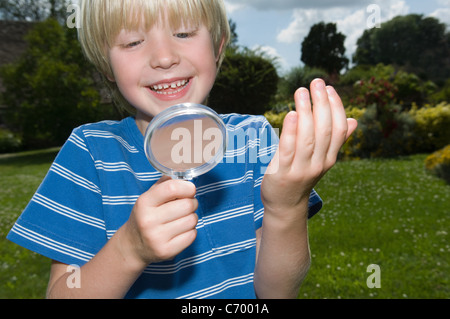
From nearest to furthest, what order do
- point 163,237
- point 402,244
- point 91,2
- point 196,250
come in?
Result: point 163,237 → point 91,2 → point 196,250 → point 402,244

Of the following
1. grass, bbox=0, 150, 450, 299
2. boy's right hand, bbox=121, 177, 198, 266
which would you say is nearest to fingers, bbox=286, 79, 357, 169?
boy's right hand, bbox=121, 177, 198, 266

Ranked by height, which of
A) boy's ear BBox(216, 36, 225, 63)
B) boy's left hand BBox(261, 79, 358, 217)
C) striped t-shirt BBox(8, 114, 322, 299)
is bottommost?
striped t-shirt BBox(8, 114, 322, 299)

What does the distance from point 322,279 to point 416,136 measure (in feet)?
35.2

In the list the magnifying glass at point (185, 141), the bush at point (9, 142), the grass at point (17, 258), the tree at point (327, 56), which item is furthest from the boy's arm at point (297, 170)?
the bush at point (9, 142)

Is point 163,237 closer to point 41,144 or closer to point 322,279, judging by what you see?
point 322,279

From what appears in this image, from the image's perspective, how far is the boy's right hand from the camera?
1060mm

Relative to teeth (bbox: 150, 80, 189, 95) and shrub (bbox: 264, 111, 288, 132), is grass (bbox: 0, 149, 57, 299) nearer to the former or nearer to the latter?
shrub (bbox: 264, 111, 288, 132)

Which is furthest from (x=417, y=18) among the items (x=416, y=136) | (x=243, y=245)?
(x=243, y=245)

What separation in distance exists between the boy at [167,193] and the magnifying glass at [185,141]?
65 millimetres

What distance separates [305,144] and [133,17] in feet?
2.40

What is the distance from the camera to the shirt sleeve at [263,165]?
166 centimetres

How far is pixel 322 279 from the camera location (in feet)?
15.9

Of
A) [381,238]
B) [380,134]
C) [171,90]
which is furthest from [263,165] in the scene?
[380,134]

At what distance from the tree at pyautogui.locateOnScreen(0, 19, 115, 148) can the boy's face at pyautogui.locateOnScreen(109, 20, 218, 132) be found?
58.7ft
